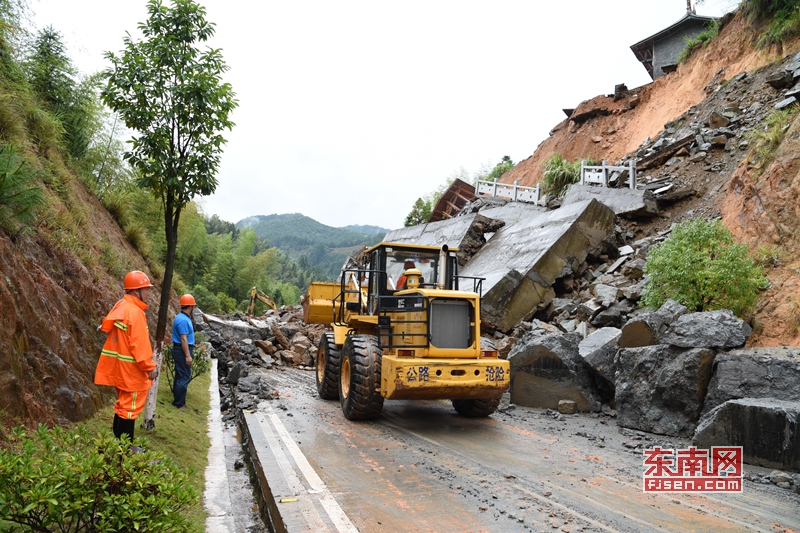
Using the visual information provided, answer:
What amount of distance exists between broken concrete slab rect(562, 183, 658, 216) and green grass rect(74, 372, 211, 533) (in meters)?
12.3

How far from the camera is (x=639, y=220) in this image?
15.4 meters

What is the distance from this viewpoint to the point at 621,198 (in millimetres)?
15930

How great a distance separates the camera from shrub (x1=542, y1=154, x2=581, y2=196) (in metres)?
20.1

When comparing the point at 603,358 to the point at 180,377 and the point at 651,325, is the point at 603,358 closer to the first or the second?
the point at 651,325

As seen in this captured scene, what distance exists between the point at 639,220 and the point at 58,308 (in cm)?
1490

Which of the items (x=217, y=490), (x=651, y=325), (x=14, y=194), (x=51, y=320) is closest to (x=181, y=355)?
(x=51, y=320)

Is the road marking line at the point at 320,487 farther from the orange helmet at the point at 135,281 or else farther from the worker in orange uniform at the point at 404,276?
the worker in orange uniform at the point at 404,276

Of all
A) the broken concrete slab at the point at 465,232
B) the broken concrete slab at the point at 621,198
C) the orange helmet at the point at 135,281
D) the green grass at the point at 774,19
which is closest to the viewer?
the orange helmet at the point at 135,281

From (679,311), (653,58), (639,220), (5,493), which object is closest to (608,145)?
(653,58)

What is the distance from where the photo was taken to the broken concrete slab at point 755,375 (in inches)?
234

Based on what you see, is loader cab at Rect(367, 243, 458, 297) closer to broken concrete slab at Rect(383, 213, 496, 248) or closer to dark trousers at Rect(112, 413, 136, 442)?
dark trousers at Rect(112, 413, 136, 442)

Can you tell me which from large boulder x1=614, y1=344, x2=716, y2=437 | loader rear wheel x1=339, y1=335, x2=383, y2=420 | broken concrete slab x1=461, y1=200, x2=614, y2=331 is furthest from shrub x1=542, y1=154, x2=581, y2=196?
loader rear wheel x1=339, y1=335, x2=383, y2=420

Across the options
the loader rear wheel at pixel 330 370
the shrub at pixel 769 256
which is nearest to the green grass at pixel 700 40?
the shrub at pixel 769 256

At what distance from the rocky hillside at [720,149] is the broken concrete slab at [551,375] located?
2706 millimetres
